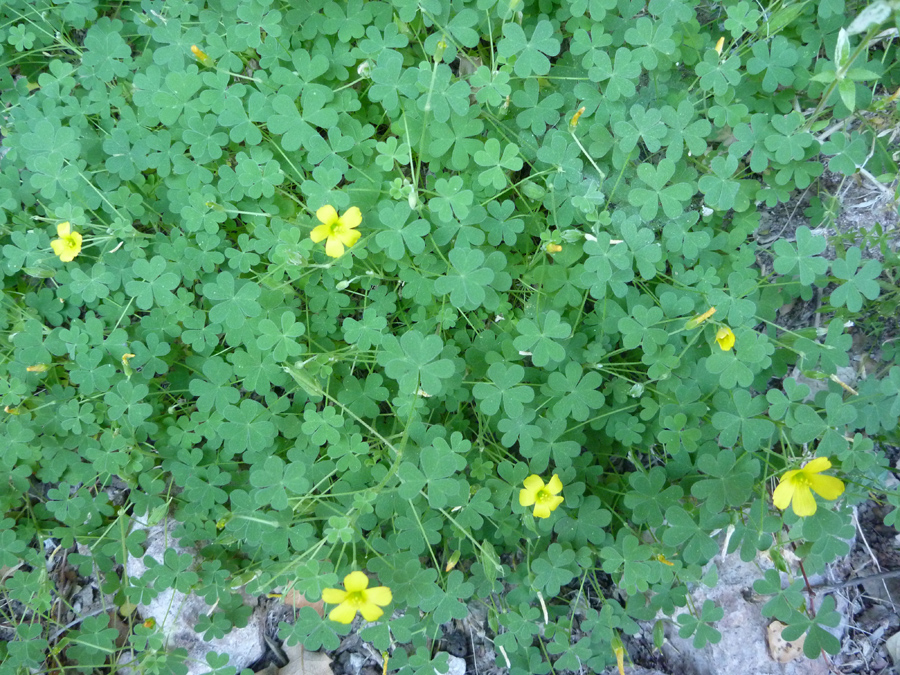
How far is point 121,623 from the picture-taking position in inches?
123

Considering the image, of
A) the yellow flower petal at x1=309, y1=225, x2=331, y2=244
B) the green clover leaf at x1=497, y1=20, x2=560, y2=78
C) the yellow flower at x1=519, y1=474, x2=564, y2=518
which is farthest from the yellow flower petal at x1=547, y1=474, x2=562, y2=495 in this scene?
the green clover leaf at x1=497, y1=20, x2=560, y2=78

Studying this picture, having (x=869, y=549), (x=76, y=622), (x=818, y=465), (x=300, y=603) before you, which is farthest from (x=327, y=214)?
(x=869, y=549)

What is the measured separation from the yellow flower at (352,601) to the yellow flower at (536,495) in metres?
0.68

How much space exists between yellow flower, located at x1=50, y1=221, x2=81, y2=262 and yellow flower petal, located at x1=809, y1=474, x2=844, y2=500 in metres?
3.51

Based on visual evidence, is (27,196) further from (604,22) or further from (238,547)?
(604,22)

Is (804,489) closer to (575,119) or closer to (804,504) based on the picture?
(804,504)

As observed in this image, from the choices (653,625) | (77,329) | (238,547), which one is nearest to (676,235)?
(653,625)

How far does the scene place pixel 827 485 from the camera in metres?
2.25

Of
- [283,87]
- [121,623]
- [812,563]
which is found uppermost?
[283,87]

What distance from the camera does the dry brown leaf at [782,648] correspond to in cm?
278

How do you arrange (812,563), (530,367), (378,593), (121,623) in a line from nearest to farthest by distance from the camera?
(378,593) → (812,563) → (530,367) → (121,623)

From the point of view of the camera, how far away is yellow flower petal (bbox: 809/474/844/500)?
224 cm

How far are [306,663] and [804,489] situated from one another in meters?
2.51

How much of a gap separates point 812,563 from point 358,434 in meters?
2.20
